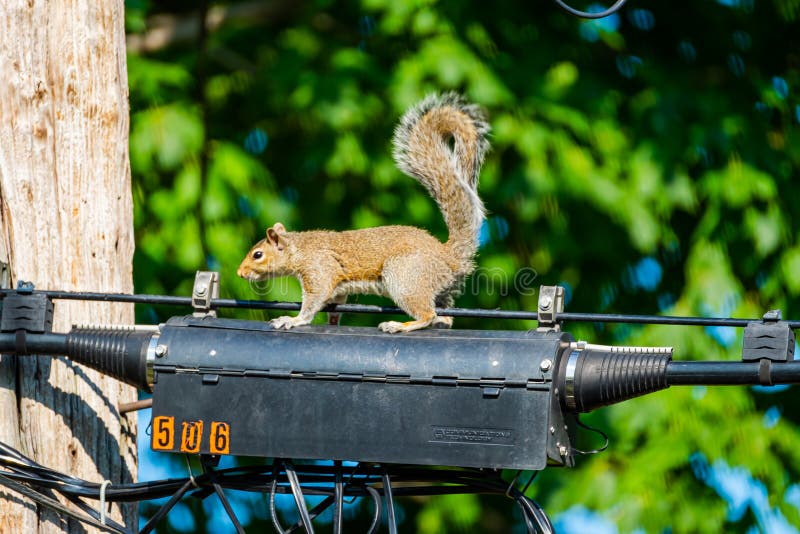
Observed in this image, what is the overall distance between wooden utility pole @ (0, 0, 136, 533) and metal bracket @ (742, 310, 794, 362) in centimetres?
128

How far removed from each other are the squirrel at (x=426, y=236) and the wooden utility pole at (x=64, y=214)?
1.63 ft

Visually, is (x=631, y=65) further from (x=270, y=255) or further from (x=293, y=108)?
(x=270, y=255)

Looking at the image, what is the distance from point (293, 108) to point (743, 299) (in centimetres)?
153

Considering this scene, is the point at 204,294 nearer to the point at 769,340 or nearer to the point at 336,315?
the point at 336,315

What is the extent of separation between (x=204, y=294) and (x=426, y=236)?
760 millimetres

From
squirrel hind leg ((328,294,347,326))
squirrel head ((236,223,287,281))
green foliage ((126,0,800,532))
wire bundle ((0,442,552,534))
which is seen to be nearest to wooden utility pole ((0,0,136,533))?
wire bundle ((0,442,552,534))

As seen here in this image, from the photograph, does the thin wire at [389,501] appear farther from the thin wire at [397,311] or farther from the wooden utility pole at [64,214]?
the wooden utility pole at [64,214]

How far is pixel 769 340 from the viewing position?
2145mm

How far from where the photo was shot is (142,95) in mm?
4082

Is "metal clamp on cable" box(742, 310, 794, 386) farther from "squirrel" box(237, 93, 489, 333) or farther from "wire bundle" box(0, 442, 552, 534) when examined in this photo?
"squirrel" box(237, 93, 489, 333)

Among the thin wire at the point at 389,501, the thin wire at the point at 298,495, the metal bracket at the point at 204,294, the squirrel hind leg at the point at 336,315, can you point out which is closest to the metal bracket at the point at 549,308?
the thin wire at the point at 389,501

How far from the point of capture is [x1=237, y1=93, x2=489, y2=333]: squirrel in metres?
2.99

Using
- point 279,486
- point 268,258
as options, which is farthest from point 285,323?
point 268,258

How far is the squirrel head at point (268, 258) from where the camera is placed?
3.27 meters
